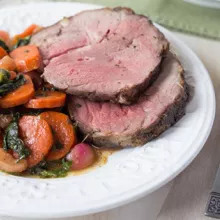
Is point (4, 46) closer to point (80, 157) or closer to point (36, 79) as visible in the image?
point (36, 79)

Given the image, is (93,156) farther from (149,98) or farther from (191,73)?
(191,73)

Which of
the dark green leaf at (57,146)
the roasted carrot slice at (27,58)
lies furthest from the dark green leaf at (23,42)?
the dark green leaf at (57,146)

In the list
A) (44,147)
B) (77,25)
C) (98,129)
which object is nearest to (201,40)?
(77,25)

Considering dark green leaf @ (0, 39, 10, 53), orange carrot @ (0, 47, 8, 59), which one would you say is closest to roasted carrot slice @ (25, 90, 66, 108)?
orange carrot @ (0, 47, 8, 59)

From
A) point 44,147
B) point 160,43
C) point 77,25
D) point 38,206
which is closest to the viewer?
point 38,206

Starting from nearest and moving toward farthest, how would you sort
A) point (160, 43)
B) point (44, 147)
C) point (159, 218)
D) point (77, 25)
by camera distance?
1. point (159, 218)
2. point (44, 147)
3. point (160, 43)
4. point (77, 25)

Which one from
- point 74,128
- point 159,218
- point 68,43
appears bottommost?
point 159,218

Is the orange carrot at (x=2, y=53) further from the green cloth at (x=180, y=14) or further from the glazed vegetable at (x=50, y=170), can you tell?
the green cloth at (x=180, y=14)

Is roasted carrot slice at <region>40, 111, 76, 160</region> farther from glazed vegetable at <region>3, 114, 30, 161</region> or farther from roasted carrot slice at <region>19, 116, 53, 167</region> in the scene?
glazed vegetable at <region>3, 114, 30, 161</region>
